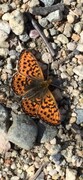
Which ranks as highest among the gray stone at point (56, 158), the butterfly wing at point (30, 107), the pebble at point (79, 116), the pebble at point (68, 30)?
the pebble at point (68, 30)

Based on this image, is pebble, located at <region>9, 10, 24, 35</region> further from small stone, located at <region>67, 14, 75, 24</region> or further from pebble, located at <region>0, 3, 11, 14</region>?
small stone, located at <region>67, 14, 75, 24</region>

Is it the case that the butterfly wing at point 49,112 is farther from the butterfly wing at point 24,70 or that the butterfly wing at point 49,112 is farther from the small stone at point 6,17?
the small stone at point 6,17

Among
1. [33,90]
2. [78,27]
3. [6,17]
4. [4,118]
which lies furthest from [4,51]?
[78,27]

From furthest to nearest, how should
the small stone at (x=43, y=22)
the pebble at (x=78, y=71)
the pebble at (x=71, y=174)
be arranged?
the small stone at (x=43, y=22) → the pebble at (x=78, y=71) → the pebble at (x=71, y=174)

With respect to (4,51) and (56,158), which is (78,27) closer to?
→ (4,51)

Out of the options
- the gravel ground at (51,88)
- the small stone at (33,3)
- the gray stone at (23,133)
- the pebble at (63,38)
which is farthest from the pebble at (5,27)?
the gray stone at (23,133)

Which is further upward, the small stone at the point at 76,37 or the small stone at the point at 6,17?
the small stone at the point at 6,17

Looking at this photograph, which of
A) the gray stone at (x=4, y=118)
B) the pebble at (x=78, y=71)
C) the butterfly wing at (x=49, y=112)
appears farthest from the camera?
the pebble at (x=78, y=71)
